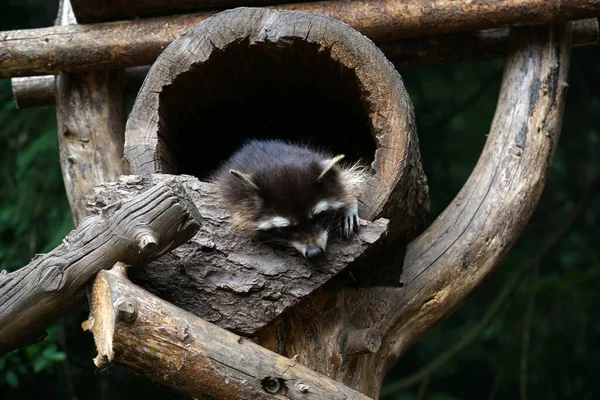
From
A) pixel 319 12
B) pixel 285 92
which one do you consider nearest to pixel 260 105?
pixel 285 92

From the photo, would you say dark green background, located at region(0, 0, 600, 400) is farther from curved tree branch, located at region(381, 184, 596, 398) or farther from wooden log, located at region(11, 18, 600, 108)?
wooden log, located at region(11, 18, 600, 108)

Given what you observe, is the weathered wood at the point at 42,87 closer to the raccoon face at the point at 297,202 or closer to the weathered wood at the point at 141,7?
the weathered wood at the point at 141,7

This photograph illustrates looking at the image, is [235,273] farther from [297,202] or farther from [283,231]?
[297,202]

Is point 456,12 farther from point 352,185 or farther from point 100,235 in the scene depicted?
point 100,235

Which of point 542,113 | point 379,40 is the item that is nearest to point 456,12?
point 379,40

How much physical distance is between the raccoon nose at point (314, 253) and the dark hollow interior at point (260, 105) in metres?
0.79

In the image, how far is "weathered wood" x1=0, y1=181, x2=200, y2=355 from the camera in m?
2.84

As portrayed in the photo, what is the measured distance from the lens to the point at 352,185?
366cm

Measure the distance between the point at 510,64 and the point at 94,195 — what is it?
242 centimetres

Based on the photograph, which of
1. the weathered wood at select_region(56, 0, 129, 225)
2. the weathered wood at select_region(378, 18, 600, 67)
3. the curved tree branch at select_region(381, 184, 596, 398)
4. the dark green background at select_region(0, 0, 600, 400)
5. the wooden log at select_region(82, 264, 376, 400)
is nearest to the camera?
the wooden log at select_region(82, 264, 376, 400)

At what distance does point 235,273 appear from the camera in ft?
10.7

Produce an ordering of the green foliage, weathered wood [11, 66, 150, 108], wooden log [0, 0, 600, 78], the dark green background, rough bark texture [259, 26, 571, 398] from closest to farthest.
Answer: rough bark texture [259, 26, 571, 398]
wooden log [0, 0, 600, 78]
weathered wood [11, 66, 150, 108]
the dark green background
the green foliage

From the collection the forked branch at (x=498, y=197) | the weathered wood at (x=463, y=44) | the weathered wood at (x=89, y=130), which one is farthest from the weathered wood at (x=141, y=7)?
the forked branch at (x=498, y=197)

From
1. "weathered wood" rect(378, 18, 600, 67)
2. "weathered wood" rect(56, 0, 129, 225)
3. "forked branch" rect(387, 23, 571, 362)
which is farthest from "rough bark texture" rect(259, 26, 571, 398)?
"weathered wood" rect(56, 0, 129, 225)
